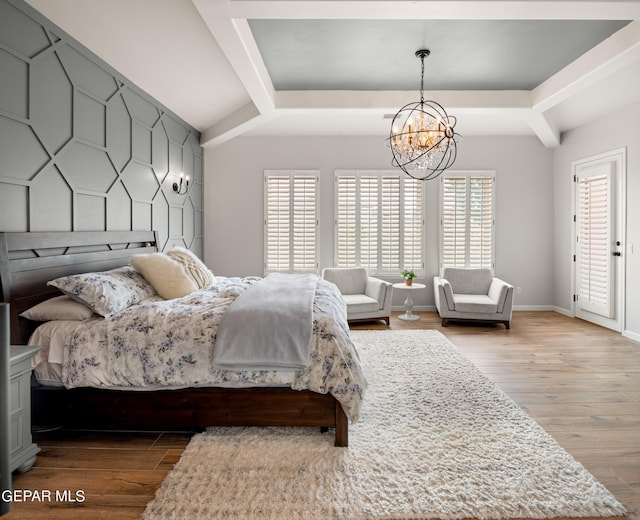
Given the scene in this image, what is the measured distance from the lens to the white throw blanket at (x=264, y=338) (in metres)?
2.22

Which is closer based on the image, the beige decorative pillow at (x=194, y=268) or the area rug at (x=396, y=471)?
the area rug at (x=396, y=471)

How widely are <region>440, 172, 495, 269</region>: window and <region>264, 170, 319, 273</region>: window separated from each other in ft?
6.88

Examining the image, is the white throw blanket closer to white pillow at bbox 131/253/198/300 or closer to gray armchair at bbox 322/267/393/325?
white pillow at bbox 131/253/198/300

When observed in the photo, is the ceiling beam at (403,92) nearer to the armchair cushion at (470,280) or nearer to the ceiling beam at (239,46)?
the ceiling beam at (239,46)

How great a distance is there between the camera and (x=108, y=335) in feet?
7.68

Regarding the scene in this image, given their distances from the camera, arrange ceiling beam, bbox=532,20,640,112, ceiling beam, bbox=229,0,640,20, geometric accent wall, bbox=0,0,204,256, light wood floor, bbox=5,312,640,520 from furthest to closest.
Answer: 1. ceiling beam, bbox=532,20,640,112
2. ceiling beam, bbox=229,0,640,20
3. geometric accent wall, bbox=0,0,204,256
4. light wood floor, bbox=5,312,640,520

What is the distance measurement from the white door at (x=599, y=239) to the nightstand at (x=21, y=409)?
605cm

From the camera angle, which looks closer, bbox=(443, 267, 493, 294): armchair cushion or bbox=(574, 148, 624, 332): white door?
bbox=(574, 148, 624, 332): white door

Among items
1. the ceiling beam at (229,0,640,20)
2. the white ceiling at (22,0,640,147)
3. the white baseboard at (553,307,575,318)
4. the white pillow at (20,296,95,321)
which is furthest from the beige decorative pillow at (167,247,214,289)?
the white baseboard at (553,307,575,318)

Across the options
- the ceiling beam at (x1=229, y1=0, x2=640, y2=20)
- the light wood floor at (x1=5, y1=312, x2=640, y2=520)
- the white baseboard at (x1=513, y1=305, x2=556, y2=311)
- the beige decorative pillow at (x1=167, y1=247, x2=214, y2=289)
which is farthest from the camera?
the white baseboard at (x1=513, y1=305, x2=556, y2=311)

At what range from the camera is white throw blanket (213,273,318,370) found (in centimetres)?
222

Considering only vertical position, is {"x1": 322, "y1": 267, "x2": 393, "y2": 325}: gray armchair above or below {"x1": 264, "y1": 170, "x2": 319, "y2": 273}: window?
below

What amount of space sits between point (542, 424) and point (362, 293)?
3331mm

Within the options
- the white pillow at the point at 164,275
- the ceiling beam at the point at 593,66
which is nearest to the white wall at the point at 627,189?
Answer: the ceiling beam at the point at 593,66
